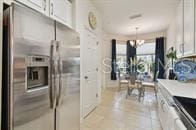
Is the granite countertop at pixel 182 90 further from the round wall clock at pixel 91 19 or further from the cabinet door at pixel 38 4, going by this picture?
the round wall clock at pixel 91 19

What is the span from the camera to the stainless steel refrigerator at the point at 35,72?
100 cm

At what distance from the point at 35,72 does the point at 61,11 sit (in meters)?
1.31

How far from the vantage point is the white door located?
10.1 feet

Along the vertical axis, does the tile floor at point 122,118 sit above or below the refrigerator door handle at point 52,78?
below

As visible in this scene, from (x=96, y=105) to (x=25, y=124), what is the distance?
108 inches

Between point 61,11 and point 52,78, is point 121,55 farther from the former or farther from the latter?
point 52,78

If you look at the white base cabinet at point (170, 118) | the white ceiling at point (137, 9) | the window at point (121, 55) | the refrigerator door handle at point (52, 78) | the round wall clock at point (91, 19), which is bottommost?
the white base cabinet at point (170, 118)

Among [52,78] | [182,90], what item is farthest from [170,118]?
[52,78]

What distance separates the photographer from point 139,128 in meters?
2.55

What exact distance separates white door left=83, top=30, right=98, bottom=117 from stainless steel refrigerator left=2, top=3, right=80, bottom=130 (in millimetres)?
1290

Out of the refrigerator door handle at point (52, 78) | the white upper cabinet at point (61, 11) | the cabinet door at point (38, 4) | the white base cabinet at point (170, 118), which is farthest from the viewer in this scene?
the white upper cabinet at point (61, 11)

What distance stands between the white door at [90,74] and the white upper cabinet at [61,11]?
2.48 feet

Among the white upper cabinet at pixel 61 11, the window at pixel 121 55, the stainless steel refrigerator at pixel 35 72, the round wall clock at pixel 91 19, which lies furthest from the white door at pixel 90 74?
the window at pixel 121 55

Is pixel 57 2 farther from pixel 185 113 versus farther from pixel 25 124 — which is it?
pixel 185 113
